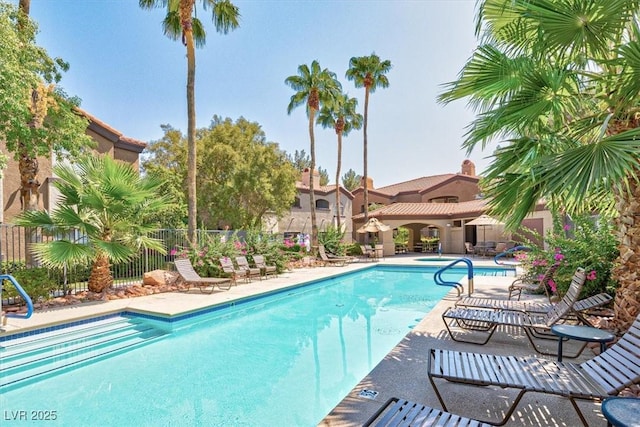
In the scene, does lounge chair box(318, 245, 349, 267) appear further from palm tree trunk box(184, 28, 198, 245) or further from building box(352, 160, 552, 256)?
palm tree trunk box(184, 28, 198, 245)

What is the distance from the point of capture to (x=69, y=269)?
32.4ft

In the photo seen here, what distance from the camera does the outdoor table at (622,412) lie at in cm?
208

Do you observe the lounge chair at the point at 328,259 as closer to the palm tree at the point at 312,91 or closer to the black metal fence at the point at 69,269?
the palm tree at the point at 312,91

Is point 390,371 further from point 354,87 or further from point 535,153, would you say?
point 354,87

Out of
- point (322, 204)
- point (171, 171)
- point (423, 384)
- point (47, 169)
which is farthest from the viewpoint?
point (322, 204)

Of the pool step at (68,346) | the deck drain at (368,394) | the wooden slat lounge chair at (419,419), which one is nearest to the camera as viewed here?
the wooden slat lounge chair at (419,419)

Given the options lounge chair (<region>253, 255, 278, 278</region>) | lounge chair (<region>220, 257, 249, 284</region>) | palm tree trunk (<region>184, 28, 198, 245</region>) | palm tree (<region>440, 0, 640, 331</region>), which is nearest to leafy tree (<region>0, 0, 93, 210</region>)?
palm tree trunk (<region>184, 28, 198, 245</region>)

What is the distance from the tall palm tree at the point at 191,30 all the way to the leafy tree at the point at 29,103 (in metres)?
3.42

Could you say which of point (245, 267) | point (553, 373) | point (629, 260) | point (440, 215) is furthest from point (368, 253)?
point (553, 373)

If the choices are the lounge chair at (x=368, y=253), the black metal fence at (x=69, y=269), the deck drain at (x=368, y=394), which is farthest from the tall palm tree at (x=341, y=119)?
the deck drain at (x=368, y=394)

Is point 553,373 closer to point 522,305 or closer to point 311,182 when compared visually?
point 522,305

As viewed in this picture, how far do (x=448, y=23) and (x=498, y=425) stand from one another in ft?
39.5

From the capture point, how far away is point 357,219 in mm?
31641

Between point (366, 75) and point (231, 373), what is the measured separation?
80.3ft
